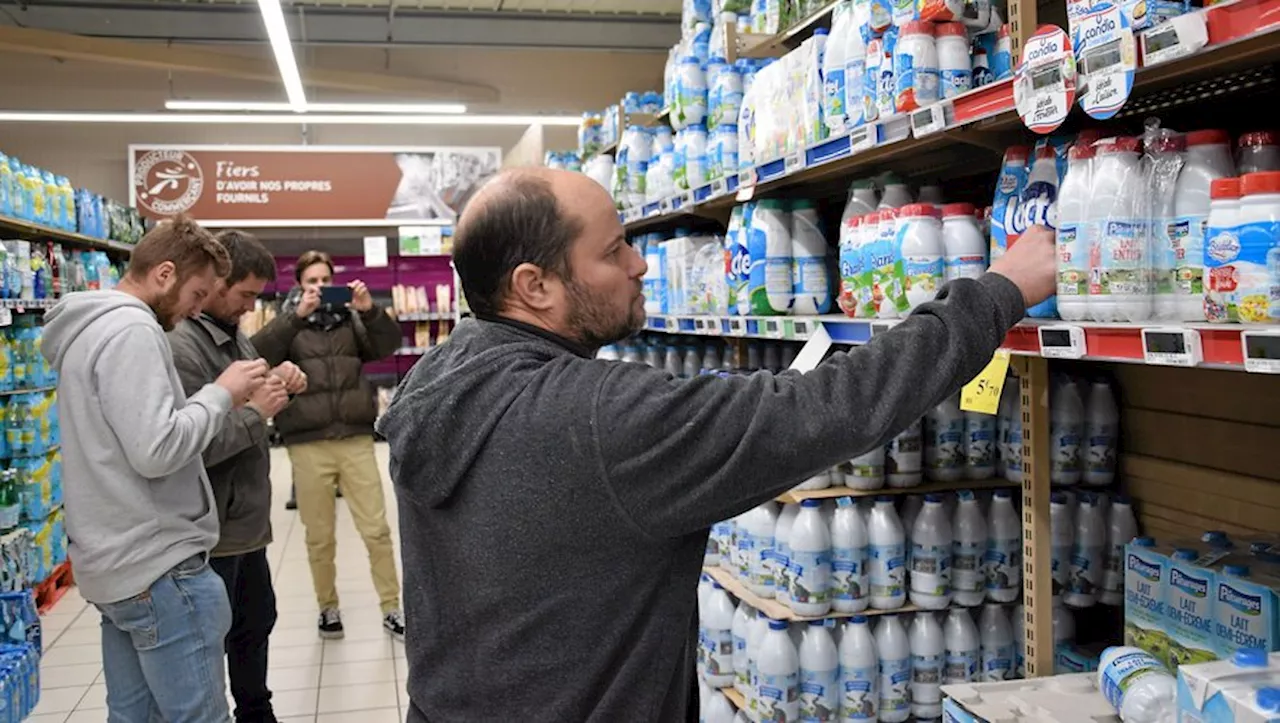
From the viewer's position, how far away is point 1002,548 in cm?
273

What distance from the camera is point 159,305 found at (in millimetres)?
2855

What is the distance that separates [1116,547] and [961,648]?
1.62 ft

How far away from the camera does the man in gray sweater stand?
4.32 ft

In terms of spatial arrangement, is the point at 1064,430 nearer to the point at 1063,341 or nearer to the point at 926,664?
the point at 926,664

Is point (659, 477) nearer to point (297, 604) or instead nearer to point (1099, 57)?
point (1099, 57)

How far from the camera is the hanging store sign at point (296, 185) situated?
11633 millimetres

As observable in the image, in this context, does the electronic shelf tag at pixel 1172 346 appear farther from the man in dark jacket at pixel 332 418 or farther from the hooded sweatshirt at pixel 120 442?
the man in dark jacket at pixel 332 418

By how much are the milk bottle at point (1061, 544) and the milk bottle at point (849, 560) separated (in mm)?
489

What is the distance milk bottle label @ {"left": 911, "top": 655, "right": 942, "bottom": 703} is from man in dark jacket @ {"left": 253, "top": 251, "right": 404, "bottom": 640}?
2.91m

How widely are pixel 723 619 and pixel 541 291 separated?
2077 mm

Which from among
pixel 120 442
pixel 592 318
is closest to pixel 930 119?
pixel 592 318

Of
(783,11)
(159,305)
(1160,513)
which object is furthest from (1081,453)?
(159,305)

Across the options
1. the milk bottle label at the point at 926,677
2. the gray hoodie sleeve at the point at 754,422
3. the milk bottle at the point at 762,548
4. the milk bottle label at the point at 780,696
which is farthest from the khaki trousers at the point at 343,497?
the gray hoodie sleeve at the point at 754,422

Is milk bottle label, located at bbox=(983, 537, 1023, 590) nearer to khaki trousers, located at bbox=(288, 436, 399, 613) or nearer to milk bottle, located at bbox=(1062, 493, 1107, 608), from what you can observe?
milk bottle, located at bbox=(1062, 493, 1107, 608)
